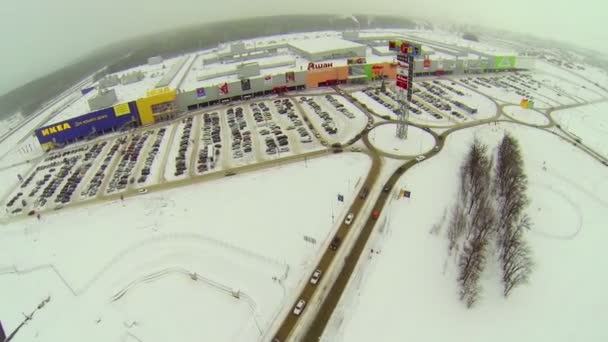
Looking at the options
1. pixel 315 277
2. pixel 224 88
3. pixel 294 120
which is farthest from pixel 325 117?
pixel 315 277

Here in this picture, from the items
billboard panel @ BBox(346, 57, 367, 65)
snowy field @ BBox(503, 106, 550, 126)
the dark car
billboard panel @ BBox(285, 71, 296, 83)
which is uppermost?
billboard panel @ BBox(346, 57, 367, 65)

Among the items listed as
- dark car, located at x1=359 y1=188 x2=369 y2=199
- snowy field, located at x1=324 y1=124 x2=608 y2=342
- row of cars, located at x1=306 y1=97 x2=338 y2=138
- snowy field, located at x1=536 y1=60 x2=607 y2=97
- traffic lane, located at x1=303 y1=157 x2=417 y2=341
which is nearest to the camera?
snowy field, located at x1=324 y1=124 x2=608 y2=342

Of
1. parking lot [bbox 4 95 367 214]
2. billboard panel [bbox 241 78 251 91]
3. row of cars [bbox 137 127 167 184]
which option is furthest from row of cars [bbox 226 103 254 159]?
row of cars [bbox 137 127 167 184]

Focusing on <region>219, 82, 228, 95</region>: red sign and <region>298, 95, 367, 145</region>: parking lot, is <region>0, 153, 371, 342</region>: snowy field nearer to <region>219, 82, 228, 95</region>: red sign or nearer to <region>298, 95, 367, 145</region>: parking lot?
<region>298, 95, 367, 145</region>: parking lot

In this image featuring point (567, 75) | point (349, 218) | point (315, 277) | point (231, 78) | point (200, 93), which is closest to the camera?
point (315, 277)

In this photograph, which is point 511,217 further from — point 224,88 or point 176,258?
point 224,88

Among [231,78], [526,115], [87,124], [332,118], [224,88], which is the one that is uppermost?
[231,78]
